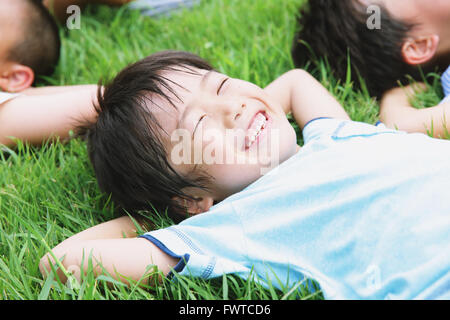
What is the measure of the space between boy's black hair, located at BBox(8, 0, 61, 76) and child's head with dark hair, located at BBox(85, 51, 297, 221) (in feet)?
2.81

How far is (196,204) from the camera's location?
1.42 m

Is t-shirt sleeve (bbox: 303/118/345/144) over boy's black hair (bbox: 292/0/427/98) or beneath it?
beneath

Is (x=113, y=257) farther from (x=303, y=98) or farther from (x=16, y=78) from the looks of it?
(x=16, y=78)

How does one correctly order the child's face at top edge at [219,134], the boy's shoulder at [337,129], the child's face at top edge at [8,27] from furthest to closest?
the child's face at top edge at [8,27], the boy's shoulder at [337,129], the child's face at top edge at [219,134]

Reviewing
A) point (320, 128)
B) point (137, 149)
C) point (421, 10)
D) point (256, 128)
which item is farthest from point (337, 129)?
point (421, 10)

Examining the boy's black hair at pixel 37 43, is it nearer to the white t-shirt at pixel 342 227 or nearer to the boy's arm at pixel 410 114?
the white t-shirt at pixel 342 227

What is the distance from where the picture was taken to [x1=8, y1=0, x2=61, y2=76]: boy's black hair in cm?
209

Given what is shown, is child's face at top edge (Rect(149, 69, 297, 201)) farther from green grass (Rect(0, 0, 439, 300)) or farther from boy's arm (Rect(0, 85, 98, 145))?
boy's arm (Rect(0, 85, 98, 145))

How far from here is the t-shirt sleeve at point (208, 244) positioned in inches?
47.5

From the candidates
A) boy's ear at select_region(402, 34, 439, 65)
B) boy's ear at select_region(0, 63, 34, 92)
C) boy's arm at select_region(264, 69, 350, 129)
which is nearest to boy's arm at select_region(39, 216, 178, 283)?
boy's arm at select_region(264, 69, 350, 129)

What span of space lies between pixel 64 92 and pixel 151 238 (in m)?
0.88

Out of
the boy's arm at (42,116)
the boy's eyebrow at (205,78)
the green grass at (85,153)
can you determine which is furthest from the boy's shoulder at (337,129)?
the boy's arm at (42,116)

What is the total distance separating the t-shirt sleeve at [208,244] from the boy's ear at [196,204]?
98mm

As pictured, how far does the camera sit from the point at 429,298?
3.53 ft
